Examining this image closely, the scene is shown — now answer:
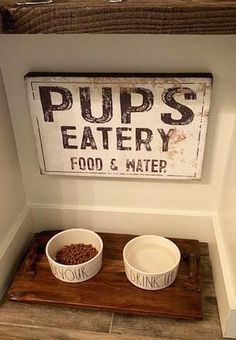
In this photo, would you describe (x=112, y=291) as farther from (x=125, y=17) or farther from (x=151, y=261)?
(x=125, y=17)

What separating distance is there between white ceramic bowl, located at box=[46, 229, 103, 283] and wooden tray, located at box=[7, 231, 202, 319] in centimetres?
3

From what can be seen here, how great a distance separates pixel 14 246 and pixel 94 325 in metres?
0.38

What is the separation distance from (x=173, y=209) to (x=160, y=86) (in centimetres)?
45

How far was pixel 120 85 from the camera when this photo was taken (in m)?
0.94

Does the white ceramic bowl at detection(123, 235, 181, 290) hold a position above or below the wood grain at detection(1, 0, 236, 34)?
below

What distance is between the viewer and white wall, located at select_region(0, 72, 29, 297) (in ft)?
3.38

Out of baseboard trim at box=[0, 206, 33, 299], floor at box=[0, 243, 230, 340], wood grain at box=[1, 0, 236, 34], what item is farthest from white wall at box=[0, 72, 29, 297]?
wood grain at box=[1, 0, 236, 34]

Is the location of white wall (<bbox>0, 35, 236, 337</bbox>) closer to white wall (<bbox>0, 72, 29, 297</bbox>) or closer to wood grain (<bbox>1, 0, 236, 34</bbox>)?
white wall (<bbox>0, 72, 29, 297</bbox>)

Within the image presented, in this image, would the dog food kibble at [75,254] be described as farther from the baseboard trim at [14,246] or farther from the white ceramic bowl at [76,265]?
the baseboard trim at [14,246]

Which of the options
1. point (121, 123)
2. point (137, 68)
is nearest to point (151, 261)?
point (121, 123)

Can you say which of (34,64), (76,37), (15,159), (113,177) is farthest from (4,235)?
(76,37)

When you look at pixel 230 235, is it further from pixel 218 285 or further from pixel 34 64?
pixel 34 64

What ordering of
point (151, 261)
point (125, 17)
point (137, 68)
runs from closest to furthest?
point (125, 17) < point (137, 68) < point (151, 261)

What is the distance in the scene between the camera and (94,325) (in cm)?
95
